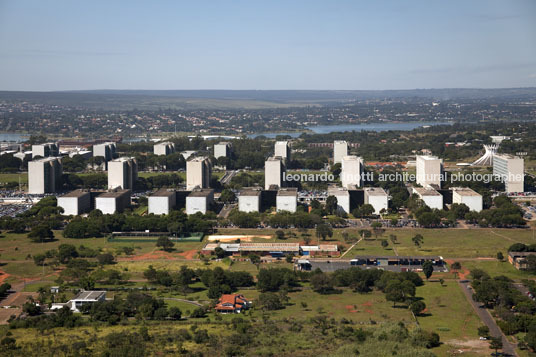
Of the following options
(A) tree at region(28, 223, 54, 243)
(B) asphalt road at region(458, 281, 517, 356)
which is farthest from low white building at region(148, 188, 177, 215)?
(B) asphalt road at region(458, 281, 517, 356)

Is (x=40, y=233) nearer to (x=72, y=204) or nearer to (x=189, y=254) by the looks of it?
(x=72, y=204)

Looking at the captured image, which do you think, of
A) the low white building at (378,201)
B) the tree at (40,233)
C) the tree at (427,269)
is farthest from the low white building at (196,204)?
the tree at (427,269)

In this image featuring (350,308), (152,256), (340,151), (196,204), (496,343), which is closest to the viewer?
(496,343)

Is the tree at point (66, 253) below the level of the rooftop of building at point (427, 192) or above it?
below

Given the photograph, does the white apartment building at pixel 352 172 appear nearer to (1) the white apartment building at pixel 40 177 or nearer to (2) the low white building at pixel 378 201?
(2) the low white building at pixel 378 201

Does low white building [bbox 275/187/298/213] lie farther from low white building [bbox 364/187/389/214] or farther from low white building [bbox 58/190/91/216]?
low white building [bbox 58/190/91/216]

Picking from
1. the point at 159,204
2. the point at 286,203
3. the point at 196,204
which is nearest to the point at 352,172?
the point at 286,203

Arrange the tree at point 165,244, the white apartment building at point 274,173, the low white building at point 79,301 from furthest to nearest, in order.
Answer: the white apartment building at point 274,173, the tree at point 165,244, the low white building at point 79,301
